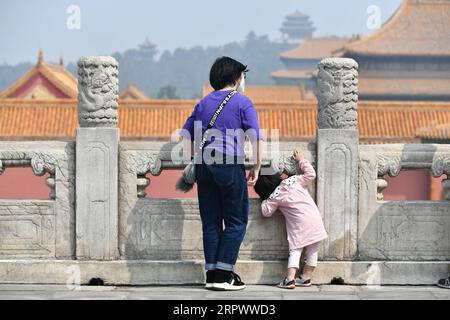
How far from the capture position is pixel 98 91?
7.05 m

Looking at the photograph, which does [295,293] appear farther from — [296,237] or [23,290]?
[23,290]

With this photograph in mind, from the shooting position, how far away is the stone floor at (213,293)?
6434 millimetres

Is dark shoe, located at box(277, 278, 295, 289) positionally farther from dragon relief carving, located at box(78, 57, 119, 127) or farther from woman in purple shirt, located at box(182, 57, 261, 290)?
dragon relief carving, located at box(78, 57, 119, 127)

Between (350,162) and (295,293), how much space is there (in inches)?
38.1

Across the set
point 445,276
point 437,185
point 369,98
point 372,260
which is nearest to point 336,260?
point 372,260

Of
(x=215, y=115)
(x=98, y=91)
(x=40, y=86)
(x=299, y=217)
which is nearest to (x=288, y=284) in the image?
(x=299, y=217)

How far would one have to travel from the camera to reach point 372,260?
279 inches

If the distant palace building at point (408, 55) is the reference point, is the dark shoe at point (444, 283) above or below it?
below

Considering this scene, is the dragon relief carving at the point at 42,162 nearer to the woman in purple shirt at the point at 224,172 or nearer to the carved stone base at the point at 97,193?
the carved stone base at the point at 97,193

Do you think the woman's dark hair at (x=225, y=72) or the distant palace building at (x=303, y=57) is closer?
the woman's dark hair at (x=225, y=72)

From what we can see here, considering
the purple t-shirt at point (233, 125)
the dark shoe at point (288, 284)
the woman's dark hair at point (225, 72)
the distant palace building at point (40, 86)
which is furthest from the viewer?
the distant palace building at point (40, 86)

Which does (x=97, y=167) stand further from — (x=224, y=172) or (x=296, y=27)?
(x=296, y=27)

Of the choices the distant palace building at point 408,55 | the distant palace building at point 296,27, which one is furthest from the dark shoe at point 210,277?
the distant palace building at point 296,27
